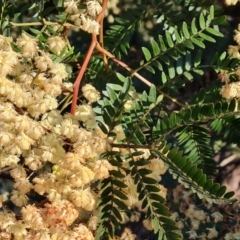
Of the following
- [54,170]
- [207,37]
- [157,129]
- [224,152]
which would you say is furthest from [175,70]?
[224,152]

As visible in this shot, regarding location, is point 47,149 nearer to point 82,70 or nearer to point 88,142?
point 88,142

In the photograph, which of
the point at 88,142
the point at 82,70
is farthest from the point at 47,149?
the point at 82,70

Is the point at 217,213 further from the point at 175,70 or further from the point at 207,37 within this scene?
the point at 207,37

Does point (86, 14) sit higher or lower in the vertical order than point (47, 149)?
higher

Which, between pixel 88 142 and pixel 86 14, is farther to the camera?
pixel 86 14

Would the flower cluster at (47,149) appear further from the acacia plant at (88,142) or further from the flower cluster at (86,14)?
the flower cluster at (86,14)

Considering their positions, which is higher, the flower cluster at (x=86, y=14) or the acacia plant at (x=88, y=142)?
the flower cluster at (x=86, y=14)

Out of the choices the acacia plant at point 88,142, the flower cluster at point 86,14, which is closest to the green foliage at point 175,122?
the acacia plant at point 88,142
